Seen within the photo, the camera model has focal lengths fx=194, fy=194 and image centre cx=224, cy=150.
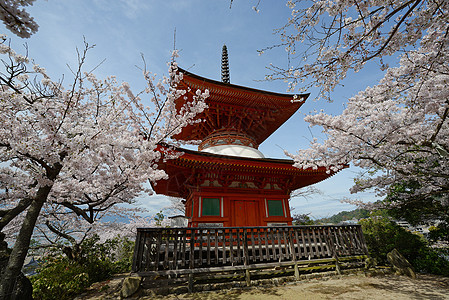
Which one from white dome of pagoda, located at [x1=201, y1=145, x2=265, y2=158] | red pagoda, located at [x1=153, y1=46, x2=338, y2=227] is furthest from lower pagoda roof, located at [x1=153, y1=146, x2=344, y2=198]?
white dome of pagoda, located at [x1=201, y1=145, x2=265, y2=158]

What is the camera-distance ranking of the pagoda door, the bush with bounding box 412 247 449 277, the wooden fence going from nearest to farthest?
the wooden fence
the bush with bounding box 412 247 449 277
the pagoda door

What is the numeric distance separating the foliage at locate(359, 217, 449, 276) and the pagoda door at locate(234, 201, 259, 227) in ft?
21.4

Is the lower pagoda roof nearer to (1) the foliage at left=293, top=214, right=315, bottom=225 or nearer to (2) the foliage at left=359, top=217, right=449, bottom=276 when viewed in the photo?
(2) the foliage at left=359, top=217, right=449, bottom=276

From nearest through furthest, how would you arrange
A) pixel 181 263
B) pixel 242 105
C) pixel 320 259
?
1. pixel 181 263
2. pixel 320 259
3. pixel 242 105

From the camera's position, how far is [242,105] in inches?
396

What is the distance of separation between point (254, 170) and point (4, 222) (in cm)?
753

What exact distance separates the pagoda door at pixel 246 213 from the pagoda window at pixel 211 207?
0.85 m

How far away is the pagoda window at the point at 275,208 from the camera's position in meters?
9.05

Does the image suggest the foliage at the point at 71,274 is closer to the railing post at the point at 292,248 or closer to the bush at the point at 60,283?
the bush at the point at 60,283

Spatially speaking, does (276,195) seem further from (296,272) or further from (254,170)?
(296,272)

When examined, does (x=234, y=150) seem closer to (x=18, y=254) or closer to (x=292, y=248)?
(x=292, y=248)

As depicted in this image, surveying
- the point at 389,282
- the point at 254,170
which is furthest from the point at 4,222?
the point at 389,282

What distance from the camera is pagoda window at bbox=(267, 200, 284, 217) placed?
29.7ft

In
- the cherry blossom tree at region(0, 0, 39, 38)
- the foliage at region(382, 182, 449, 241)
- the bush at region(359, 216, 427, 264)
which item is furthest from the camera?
the bush at region(359, 216, 427, 264)
